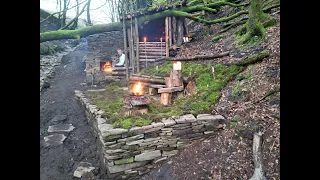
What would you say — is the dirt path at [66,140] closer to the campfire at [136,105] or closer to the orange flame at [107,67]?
the campfire at [136,105]

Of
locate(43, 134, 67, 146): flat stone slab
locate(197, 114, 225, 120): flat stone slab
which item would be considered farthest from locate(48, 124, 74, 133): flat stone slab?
locate(197, 114, 225, 120): flat stone slab

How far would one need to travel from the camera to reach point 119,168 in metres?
4.50

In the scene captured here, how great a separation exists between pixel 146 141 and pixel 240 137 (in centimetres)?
201

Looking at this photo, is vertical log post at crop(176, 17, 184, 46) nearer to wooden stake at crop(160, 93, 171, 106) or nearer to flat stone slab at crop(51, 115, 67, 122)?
wooden stake at crop(160, 93, 171, 106)

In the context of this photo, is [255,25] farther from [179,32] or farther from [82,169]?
[82,169]

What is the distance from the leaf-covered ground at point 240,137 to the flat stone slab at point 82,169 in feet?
5.12

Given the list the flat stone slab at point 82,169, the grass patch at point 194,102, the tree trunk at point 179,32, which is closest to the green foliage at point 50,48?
the tree trunk at point 179,32

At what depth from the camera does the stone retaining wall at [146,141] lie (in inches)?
176

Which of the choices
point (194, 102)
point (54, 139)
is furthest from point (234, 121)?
point (54, 139)

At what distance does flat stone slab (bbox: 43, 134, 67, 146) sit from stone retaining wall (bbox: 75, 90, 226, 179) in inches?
72.5

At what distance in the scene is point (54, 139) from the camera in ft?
20.1
